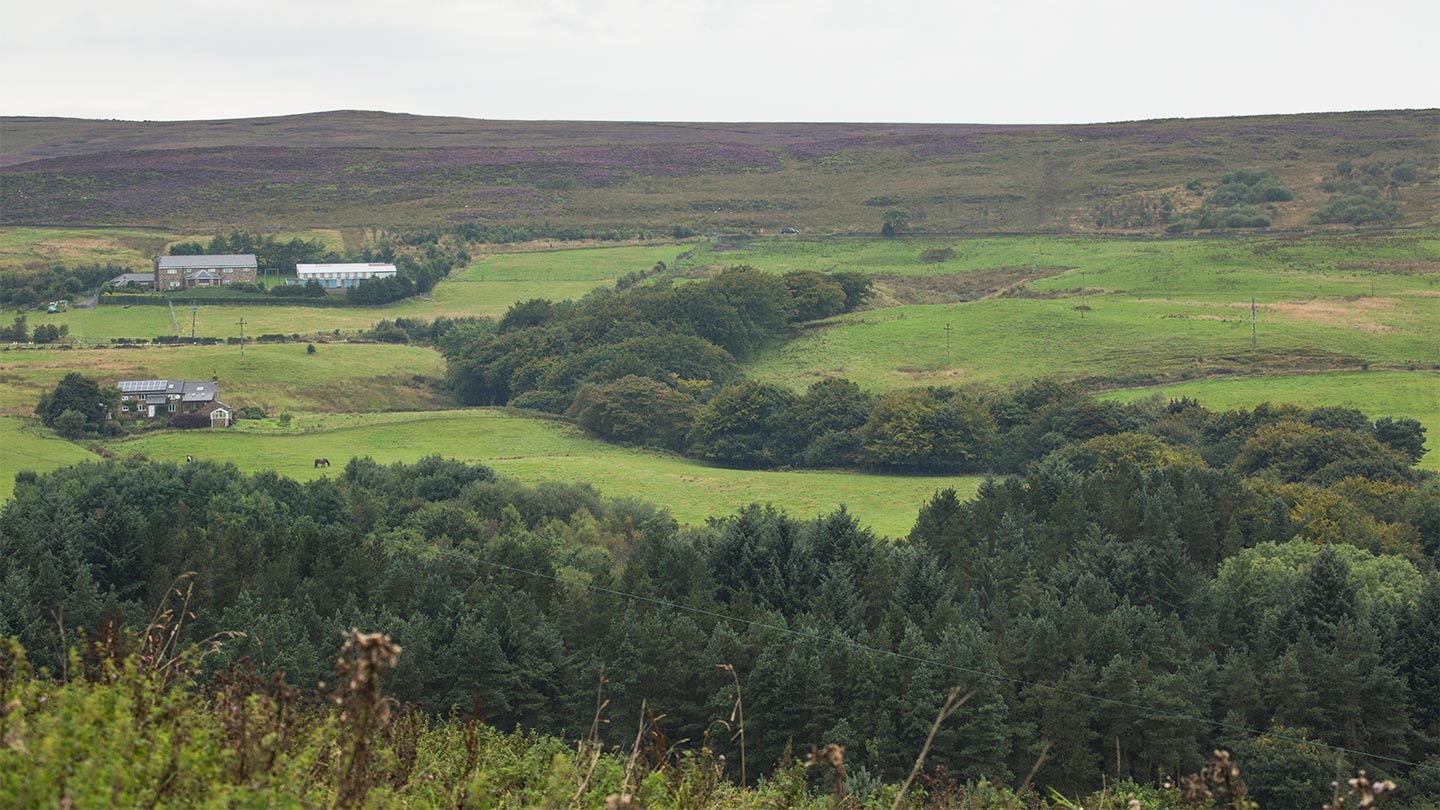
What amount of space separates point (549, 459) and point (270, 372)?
25374 millimetres

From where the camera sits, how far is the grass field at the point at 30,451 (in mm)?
68500

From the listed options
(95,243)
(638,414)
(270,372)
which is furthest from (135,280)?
(638,414)

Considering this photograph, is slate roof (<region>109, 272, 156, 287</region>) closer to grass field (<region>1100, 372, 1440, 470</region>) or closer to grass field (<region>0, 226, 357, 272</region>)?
grass field (<region>0, 226, 357, 272</region>)

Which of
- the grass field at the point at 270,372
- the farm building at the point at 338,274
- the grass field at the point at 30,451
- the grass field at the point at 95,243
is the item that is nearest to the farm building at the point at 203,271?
the farm building at the point at 338,274

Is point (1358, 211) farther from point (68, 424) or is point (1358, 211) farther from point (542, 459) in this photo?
point (68, 424)

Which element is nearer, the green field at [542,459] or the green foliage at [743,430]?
the green field at [542,459]

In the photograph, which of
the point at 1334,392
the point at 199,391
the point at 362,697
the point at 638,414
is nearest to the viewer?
the point at 362,697

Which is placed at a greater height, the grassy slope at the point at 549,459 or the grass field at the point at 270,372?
the grass field at the point at 270,372

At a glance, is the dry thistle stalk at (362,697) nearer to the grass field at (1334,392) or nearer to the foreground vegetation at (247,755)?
the foreground vegetation at (247,755)

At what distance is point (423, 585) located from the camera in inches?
1655

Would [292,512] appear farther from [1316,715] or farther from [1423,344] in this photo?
[1423,344]

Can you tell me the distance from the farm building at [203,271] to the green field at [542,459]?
4062 cm

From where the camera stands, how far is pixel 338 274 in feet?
414

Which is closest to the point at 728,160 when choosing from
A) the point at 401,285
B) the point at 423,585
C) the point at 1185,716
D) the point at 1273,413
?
the point at 401,285
